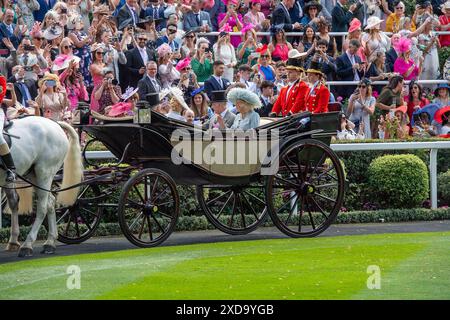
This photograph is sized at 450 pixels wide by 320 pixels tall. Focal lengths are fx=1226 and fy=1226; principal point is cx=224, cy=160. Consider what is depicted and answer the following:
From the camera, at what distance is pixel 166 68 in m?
20.2

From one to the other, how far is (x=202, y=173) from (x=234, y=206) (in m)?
1.14

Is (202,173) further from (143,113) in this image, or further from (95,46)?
(95,46)

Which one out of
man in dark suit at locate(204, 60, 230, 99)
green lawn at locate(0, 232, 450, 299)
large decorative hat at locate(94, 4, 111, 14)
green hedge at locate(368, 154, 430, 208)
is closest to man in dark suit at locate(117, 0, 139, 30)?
large decorative hat at locate(94, 4, 111, 14)

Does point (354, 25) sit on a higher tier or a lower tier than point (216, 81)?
higher

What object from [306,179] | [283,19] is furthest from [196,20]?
[306,179]

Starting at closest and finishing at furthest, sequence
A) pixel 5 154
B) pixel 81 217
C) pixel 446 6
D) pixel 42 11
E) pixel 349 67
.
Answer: pixel 5 154 → pixel 81 217 → pixel 42 11 → pixel 349 67 → pixel 446 6

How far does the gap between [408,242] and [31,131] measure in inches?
182

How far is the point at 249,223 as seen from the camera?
16.5 meters

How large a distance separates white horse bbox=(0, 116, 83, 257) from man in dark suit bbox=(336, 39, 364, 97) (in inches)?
351

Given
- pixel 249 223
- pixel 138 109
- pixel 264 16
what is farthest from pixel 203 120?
pixel 264 16

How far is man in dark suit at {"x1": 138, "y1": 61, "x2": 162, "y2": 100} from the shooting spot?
19.3m

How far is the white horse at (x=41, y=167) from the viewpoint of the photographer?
14.0m

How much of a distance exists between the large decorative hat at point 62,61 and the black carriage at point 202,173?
369 centimetres

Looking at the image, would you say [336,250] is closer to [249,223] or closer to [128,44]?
[249,223]
